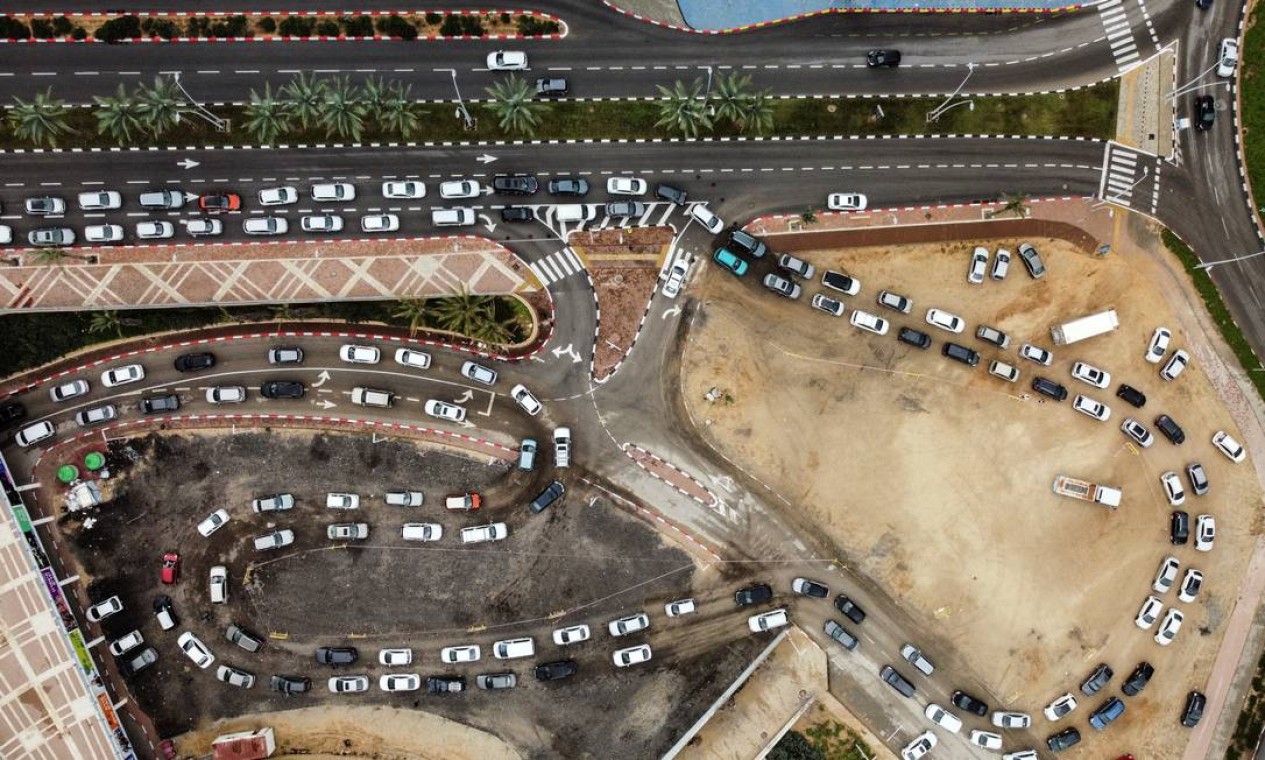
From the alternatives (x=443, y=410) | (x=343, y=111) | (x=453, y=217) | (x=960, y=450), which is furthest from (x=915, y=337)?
(x=343, y=111)

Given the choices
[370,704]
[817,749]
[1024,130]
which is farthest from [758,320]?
[370,704]

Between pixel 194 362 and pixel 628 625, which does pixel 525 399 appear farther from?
pixel 194 362

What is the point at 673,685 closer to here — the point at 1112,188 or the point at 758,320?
the point at 758,320

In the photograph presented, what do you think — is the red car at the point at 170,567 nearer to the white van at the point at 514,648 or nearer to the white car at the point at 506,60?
the white van at the point at 514,648

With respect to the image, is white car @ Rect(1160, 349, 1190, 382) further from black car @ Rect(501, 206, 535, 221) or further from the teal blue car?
black car @ Rect(501, 206, 535, 221)

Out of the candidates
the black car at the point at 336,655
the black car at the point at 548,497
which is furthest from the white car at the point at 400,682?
the black car at the point at 548,497

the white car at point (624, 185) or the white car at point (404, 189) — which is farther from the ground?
the white car at point (624, 185)
